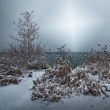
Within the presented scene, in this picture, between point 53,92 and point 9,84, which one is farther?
point 9,84

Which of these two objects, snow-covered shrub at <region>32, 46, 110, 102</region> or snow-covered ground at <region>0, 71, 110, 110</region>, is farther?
snow-covered shrub at <region>32, 46, 110, 102</region>

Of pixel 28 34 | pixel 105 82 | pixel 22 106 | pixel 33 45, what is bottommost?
pixel 22 106

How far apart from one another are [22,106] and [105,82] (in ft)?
9.96

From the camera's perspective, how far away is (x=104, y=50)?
7.82m

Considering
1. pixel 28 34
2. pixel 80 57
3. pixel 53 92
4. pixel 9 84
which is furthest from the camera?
pixel 28 34

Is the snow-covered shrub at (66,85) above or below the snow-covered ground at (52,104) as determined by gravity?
above

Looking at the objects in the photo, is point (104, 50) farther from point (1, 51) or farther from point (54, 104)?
point (1, 51)

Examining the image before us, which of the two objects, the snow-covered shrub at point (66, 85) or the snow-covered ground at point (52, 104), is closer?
the snow-covered ground at point (52, 104)

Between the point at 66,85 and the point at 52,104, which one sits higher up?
the point at 66,85

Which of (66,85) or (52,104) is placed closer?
(52,104)

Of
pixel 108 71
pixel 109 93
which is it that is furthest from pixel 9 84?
pixel 108 71

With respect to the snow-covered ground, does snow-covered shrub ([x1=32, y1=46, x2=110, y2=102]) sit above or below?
above

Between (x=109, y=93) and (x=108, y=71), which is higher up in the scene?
(x=108, y=71)

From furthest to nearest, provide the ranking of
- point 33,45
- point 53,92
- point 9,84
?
1. point 33,45
2. point 9,84
3. point 53,92
